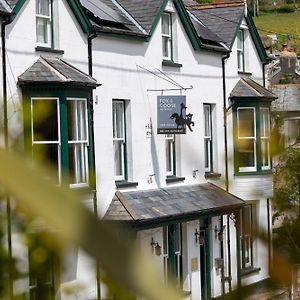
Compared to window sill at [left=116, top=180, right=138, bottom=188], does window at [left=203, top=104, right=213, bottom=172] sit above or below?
above

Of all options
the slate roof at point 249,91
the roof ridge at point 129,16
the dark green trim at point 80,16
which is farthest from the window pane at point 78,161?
the slate roof at point 249,91

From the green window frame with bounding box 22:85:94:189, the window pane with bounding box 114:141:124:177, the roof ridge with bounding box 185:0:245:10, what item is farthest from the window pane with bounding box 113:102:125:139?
the roof ridge with bounding box 185:0:245:10

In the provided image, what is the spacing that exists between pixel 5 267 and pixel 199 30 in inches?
751

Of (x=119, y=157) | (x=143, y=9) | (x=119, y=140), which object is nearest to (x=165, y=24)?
(x=143, y=9)

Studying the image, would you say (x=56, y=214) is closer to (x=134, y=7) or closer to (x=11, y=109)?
(x=11, y=109)

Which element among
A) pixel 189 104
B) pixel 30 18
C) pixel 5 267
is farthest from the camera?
pixel 189 104

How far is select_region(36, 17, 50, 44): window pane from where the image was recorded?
1443cm

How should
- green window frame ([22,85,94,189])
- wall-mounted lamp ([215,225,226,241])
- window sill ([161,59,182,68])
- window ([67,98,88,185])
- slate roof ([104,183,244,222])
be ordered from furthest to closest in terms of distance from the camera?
wall-mounted lamp ([215,225,226,241])
window sill ([161,59,182,68])
slate roof ([104,183,244,222])
window ([67,98,88,185])
green window frame ([22,85,94,189])

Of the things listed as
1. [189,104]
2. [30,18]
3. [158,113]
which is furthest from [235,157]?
[189,104]

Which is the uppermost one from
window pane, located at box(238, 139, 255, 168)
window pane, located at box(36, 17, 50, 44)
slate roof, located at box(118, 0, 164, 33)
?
slate roof, located at box(118, 0, 164, 33)

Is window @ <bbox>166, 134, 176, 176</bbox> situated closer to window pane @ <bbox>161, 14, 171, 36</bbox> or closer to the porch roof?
the porch roof

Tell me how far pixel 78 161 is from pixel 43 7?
2.64m

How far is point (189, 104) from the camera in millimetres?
19047

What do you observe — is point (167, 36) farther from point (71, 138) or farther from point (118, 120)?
point (71, 138)
